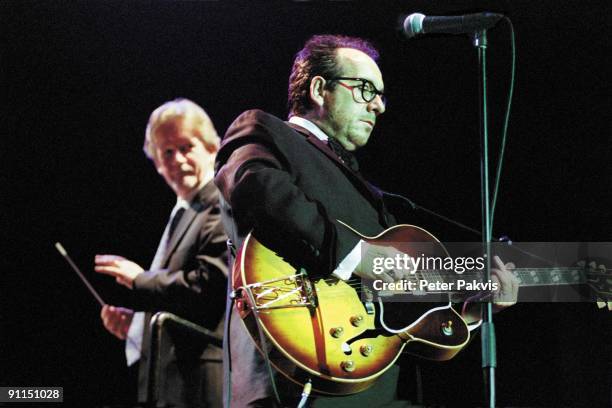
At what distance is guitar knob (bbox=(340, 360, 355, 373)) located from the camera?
2746 millimetres

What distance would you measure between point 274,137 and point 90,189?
3.24ft

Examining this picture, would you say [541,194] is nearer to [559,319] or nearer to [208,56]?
[559,319]

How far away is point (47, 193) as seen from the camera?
349cm

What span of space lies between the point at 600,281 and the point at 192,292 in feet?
5.81

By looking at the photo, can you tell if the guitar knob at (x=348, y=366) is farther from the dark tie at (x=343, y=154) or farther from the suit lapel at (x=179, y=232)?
the suit lapel at (x=179, y=232)

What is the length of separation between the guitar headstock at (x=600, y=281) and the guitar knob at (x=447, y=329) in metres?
0.76

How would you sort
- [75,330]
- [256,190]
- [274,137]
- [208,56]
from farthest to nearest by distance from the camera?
[208,56]
[75,330]
[274,137]
[256,190]

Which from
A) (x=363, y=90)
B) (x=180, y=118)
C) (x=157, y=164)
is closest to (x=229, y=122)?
(x=180, y=118)

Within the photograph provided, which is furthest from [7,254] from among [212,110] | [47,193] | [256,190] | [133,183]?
[256,190]

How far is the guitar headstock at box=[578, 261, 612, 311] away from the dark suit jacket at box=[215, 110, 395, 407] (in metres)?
0.95

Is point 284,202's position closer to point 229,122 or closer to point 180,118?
point 229,122

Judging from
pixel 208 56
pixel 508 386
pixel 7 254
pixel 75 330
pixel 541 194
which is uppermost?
pixel 208 56

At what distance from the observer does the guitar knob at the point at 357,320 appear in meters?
2.79

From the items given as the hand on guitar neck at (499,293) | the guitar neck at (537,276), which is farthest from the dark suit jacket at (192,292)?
the hand on guitar neck at (499,293)
